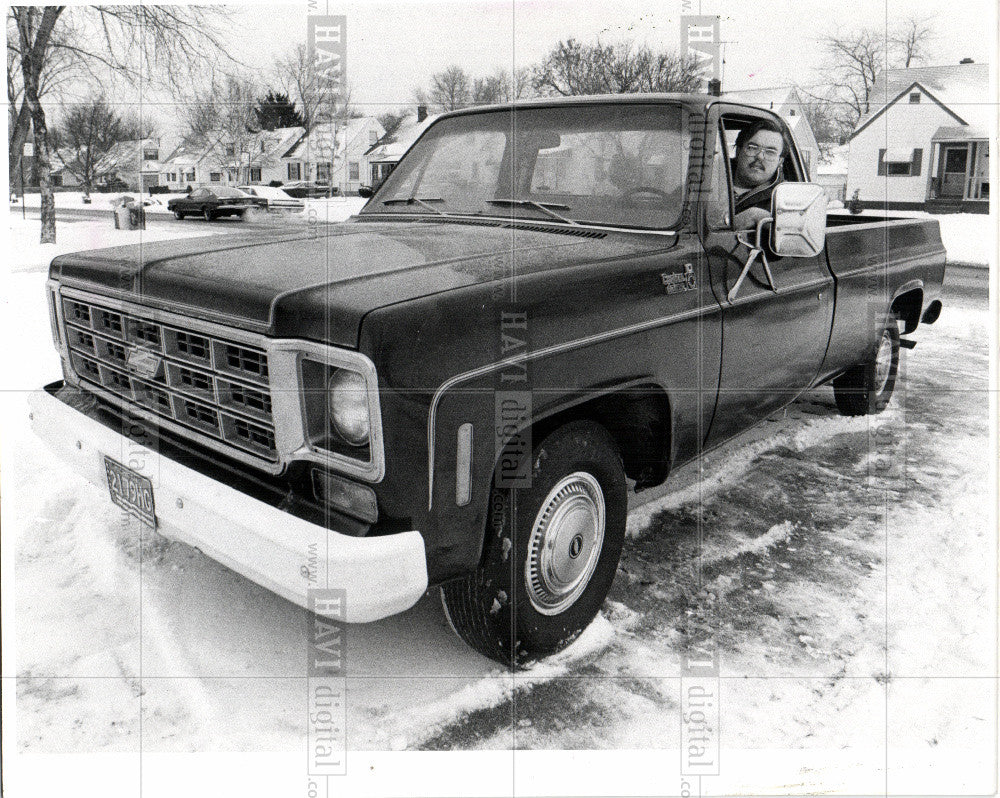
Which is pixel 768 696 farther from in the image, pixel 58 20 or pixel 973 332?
pixel 58 20

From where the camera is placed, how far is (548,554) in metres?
2.92

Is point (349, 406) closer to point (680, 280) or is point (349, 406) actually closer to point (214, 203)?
point (680, 280)

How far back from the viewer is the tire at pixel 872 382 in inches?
227

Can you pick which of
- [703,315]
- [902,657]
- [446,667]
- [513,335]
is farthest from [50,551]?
[902,657]

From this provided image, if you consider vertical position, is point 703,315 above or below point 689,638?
above

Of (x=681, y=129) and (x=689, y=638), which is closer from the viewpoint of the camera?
(x=689, y=638)

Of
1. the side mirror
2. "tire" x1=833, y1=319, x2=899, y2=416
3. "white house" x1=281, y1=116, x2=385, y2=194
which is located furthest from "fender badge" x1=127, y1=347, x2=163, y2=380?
"white house" x1=281, y1=116, x2=385, y2=194

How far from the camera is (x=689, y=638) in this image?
10.7 feet

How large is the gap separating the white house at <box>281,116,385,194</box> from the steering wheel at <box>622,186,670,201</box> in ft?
16.3

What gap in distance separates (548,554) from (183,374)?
1.38 meters

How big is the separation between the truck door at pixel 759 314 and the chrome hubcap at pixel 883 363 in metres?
1.40

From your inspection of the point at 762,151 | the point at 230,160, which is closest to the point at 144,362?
the point at 762,151

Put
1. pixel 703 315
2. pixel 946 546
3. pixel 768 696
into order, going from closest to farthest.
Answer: pixel 768 696, pixel 703 315, pixel 946 546

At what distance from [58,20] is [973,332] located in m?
11.1
